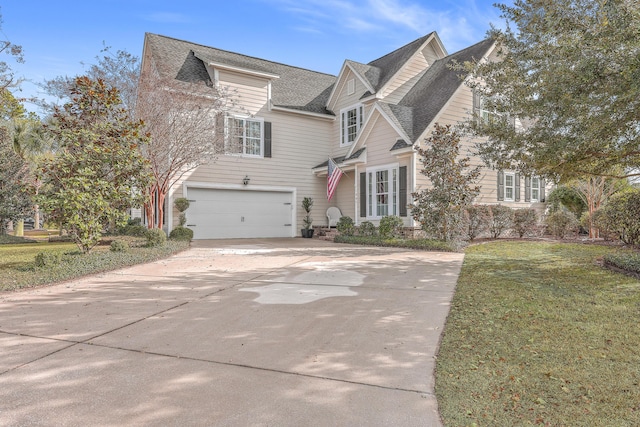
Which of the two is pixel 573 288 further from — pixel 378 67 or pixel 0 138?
pixel 0 138

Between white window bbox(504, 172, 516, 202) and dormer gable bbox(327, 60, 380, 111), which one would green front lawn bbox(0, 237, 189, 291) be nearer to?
dormer gable bbox(327, 60, 380, 111)

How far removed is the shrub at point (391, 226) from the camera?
1290 cm

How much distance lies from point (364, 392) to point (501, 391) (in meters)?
0.93

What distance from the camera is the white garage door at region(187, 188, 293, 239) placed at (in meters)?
15.1

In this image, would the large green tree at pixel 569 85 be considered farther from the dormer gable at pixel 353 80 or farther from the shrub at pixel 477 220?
the dormer gable at pixel 353 80

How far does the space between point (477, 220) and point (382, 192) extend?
3456mm

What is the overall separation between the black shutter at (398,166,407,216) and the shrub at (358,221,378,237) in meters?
1.24

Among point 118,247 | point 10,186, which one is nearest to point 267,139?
point 118,247

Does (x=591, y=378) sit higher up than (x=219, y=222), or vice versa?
(x=219, y=222)

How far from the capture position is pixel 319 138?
58.6ft

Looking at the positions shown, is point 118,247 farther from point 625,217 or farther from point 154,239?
point 625,217

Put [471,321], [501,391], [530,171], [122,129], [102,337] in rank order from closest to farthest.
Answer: [501,391] < [102,337] < [471,321] < [530,171] < [122,129]

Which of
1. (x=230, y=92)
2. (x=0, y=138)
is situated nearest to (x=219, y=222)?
(x=230, y=92)

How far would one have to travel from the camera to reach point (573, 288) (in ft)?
18.1
